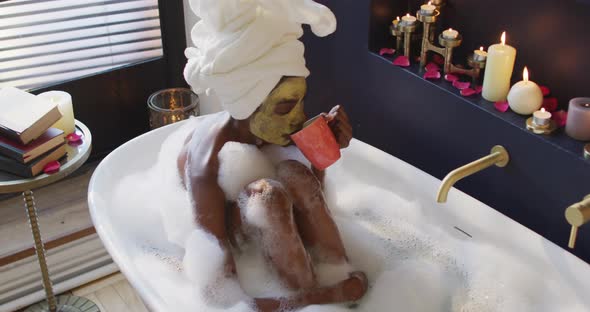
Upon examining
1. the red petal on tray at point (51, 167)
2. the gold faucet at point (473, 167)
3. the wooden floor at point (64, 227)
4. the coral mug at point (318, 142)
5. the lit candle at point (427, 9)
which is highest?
A: the lit candle at point (427, 9)

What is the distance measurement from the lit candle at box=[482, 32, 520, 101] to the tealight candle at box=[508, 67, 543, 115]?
5 cm

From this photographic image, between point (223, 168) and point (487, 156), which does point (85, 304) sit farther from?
point (487, 156)

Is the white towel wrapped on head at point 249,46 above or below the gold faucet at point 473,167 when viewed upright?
above

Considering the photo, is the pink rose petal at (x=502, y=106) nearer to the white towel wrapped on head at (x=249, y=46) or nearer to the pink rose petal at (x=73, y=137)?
the white towel wrapped on head at (x=249, y=46)

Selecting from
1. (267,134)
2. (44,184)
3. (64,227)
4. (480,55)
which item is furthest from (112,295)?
(480,55)

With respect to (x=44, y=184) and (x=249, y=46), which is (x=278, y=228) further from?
(x=44, y=184)

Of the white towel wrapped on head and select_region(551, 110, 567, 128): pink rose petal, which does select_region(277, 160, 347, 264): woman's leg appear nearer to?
the white towel wrapped on head

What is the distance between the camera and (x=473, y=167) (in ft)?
5.42

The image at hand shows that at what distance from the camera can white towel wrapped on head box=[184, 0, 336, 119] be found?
150cm

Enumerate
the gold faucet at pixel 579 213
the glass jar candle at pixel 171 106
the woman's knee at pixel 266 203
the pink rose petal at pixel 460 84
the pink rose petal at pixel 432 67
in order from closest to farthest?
the gold faucet at pixel 579 213, the woman's knee at pixel 266 203, the pink rose petal at pixel 460 84, the pink rose petal at pixel 432 67, the glass jar candle at pixel 171 106

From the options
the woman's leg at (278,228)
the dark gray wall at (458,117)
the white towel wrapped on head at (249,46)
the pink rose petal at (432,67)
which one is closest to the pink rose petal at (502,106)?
the dark gray wall at (458,117)

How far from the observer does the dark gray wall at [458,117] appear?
1681 millimetres

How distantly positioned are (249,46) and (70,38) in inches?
52.4

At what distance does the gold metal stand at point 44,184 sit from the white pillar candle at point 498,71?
1113 millimetres
